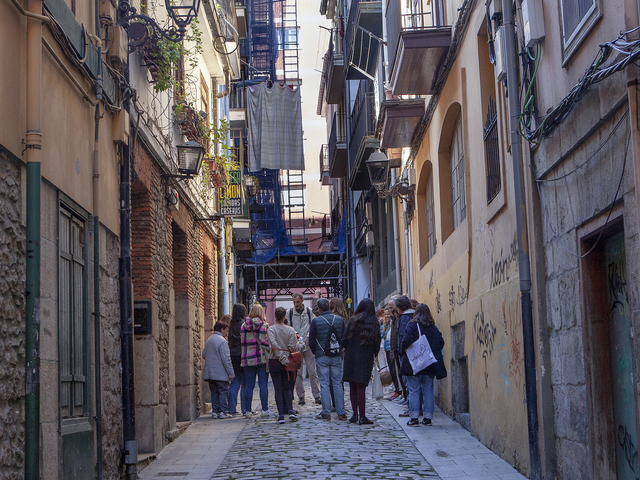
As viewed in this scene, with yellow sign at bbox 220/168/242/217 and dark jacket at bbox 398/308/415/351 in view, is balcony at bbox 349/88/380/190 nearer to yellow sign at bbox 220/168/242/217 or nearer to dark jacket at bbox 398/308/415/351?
yellow sign at bbox 220/168/242/217

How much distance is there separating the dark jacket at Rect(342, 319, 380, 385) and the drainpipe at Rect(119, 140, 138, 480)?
358 centimetres

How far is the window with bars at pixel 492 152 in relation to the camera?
8.46m

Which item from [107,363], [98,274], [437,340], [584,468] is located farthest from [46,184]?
[437,340]

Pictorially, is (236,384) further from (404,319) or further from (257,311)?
(404,319)

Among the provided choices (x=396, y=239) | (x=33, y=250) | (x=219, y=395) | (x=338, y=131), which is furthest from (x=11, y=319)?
(x=338, y=131)

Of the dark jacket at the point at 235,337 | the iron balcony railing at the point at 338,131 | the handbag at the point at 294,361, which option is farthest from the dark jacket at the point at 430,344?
the iron balcony railing at the point at 338,131

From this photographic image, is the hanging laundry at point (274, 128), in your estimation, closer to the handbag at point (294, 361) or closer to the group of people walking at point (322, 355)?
the group of people walking at point (322, 355)

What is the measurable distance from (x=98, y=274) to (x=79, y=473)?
1.80 m

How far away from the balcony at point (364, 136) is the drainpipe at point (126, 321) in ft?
32.1

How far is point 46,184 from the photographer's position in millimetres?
5922

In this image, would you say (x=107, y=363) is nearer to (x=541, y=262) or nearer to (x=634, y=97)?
(x=541, y=262)

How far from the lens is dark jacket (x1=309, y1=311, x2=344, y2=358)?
37.8ft

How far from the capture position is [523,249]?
23.1ft

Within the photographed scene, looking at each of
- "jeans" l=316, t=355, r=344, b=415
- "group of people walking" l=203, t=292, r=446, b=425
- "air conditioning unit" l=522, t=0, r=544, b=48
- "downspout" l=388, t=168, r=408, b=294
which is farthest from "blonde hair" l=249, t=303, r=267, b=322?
"air conditioning unit" l=522, t=0, r=544, b=48
